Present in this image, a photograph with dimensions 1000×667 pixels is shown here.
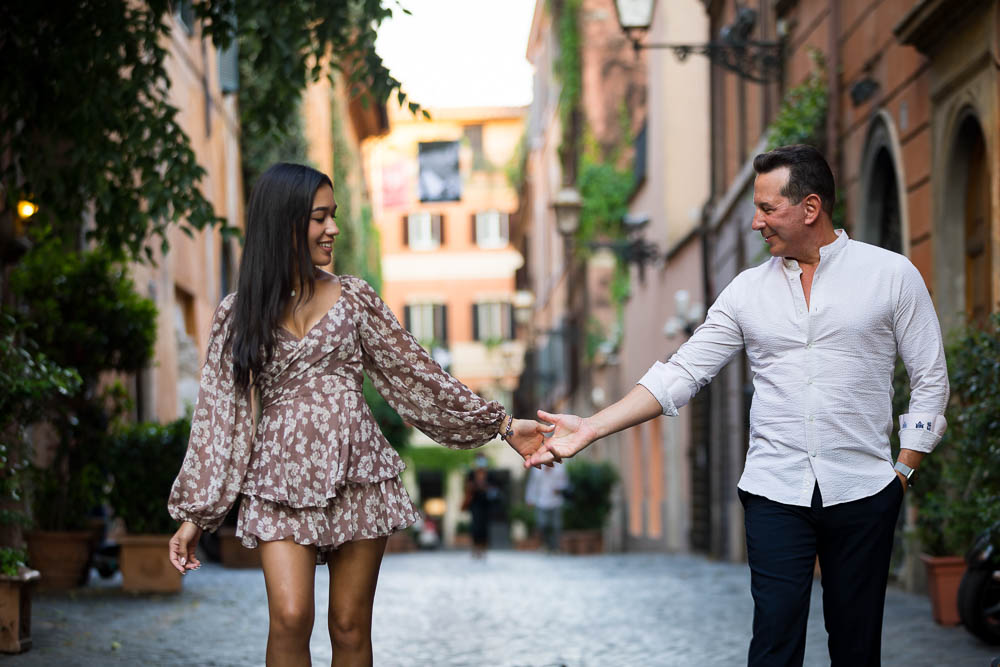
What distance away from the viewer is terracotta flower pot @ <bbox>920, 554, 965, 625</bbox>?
870 cm

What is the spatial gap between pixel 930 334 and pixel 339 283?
1.76 metres

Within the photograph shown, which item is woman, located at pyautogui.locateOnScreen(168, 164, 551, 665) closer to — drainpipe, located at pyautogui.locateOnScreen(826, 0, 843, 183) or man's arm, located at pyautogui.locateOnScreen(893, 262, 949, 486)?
man's arm, located at pyautogui.locateOnScreen(893, 262, 949, 486)

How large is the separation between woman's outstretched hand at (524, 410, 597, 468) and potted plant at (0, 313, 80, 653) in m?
3.29

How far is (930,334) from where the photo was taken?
4434mm

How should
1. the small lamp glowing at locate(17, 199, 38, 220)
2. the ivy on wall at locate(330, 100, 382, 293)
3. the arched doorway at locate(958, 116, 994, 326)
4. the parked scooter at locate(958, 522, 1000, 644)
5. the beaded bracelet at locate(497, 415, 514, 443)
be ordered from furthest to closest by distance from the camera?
the ivy on wall at locate(330, 100, 382, 293) < the small lamp glowing at locate(17, 199, 38, 220) < the arched doorway at locate(958, 116, 994, 326) < the parked scooter at locate(958, 522, 1000, 644) < the beaded bracelet at locate(497, 415, 514, 443)

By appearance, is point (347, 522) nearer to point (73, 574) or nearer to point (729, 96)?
point (73, 574)

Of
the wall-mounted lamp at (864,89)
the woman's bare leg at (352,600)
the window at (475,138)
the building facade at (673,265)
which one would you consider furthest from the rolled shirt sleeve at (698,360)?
the window at (475,138)

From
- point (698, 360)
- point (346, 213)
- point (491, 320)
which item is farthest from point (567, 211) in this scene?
point (491, 320)

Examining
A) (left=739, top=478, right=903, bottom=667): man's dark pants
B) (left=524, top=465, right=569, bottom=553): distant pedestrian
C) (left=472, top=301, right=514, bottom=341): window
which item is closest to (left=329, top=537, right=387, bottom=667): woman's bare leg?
(left=739, top=478, right=903, bottom=667): man's dark pants

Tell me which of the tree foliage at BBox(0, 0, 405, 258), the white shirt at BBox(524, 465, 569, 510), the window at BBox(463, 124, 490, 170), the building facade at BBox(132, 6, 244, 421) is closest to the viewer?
the tree foliage at BBox(0, 0, 405, 258)

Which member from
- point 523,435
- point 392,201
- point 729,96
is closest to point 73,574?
point 523,435

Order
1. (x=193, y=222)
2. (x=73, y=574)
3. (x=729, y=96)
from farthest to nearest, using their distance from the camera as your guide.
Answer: (x=729, y=96)
(x=73, y=574)
(x=193, y=222)

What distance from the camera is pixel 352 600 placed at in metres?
4.42

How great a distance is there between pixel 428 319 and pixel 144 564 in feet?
165
